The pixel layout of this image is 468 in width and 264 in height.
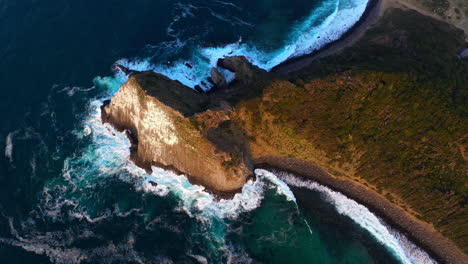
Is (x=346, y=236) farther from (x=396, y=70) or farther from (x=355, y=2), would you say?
(x=355, y=2)

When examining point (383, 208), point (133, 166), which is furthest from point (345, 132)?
point (133, 166)

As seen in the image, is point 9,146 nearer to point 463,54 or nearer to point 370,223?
point 370,223

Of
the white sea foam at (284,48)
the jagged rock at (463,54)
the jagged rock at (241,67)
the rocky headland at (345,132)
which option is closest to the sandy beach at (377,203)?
the rocky headland at (345,132)

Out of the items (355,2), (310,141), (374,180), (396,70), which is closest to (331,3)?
(355,2)

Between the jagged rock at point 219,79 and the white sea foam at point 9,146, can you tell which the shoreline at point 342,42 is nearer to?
the jagged rock at point 219,79

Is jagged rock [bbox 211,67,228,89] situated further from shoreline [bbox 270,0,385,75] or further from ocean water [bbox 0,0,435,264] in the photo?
shoreline [bbox 270,0,385,75]
